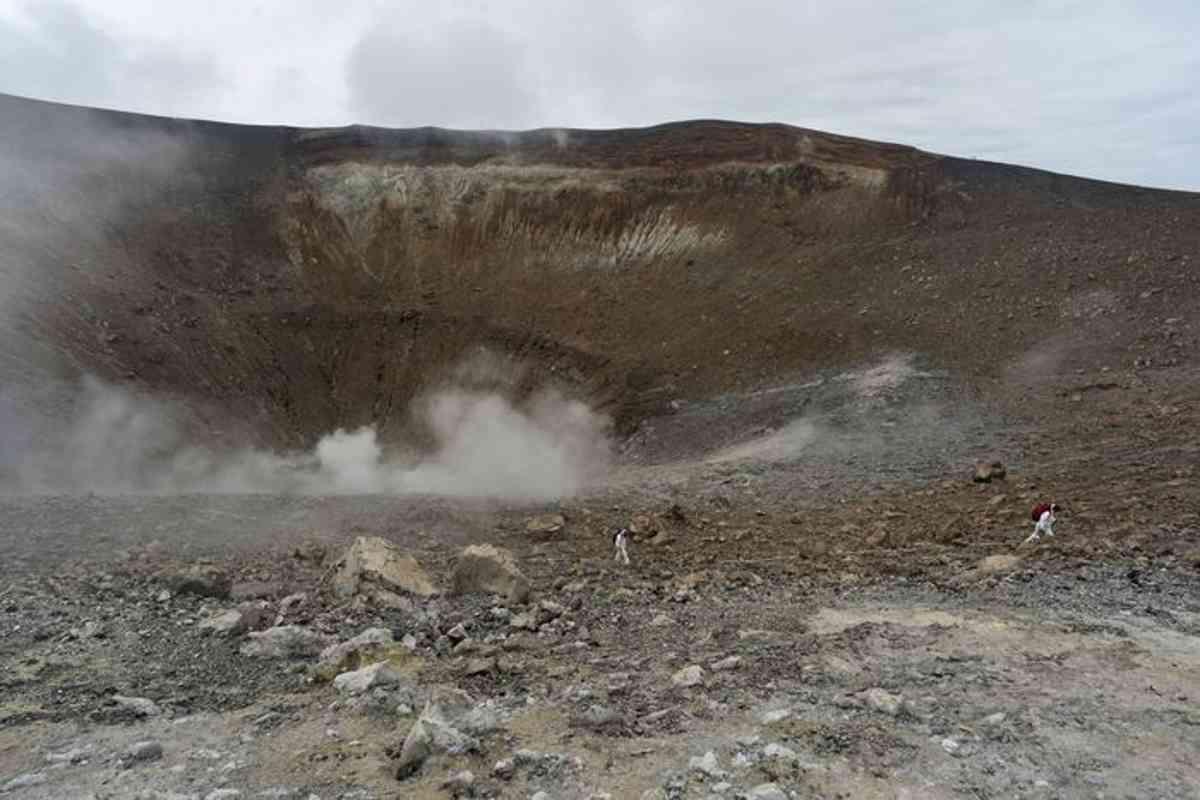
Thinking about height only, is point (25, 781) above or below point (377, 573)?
above

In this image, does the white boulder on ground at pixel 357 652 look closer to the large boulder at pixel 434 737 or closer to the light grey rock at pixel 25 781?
the large boulder at pixel 434 737

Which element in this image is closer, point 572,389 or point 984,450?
point 984,450

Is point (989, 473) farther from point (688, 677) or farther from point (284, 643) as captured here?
point (284, 643)

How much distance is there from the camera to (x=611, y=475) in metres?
16.6

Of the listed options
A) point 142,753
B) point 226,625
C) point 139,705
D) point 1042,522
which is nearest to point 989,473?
point 1042,522

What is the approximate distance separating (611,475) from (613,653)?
32.8 ft

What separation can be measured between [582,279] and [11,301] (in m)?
14.5

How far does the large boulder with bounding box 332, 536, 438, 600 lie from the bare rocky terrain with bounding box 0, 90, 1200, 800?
0.05 meters

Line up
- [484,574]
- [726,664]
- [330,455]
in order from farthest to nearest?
[330,455]
[484,574]
[726,664]

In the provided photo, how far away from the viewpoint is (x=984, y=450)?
45.6 feet

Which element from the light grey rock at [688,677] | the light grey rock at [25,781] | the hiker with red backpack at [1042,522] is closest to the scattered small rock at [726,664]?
the light grey rock at [688,677]

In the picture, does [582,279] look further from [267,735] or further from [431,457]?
[267,735]

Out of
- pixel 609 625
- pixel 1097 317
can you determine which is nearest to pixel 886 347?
pixel 1097 317

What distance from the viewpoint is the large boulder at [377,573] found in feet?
26.2
